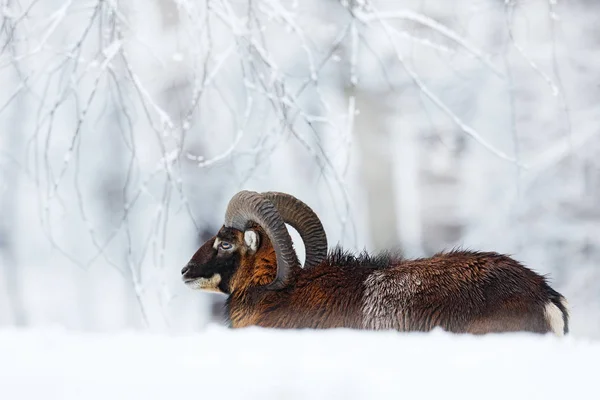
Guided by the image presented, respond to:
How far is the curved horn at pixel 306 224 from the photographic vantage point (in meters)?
Answer: 5.16

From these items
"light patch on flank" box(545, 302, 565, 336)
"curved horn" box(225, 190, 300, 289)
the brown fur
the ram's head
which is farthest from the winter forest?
"light patch on flank" box(545, 302, 565, 336)

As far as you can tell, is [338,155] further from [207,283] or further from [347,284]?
[347,284]

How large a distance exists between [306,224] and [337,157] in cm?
235

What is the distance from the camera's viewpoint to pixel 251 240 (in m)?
5.30

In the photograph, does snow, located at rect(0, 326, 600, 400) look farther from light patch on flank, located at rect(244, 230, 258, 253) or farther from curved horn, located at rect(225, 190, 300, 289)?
light patch on flank, located at rect(244, 230, 258, 253)

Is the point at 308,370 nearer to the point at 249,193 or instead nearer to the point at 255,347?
the point at 255,347

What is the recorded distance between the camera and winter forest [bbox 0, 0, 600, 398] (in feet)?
25.8

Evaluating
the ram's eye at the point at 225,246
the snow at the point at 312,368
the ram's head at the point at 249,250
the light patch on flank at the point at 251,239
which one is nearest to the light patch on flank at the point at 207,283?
the ram's head at the point at 249,250

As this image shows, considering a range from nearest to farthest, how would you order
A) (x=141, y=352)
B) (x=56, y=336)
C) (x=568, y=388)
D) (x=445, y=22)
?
(x=568, y=388) → (x=141, y=352) → (x=56, y=336) → (x=445, y=22)

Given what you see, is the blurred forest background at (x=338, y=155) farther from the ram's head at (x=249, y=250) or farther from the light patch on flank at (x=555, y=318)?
the light patch on flank at (x=555, y=318)

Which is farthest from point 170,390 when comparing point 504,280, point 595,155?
point 595,155

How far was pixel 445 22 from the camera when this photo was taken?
311 inches

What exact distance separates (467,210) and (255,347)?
5.49m

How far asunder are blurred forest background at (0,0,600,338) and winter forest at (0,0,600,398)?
0.02 meters
